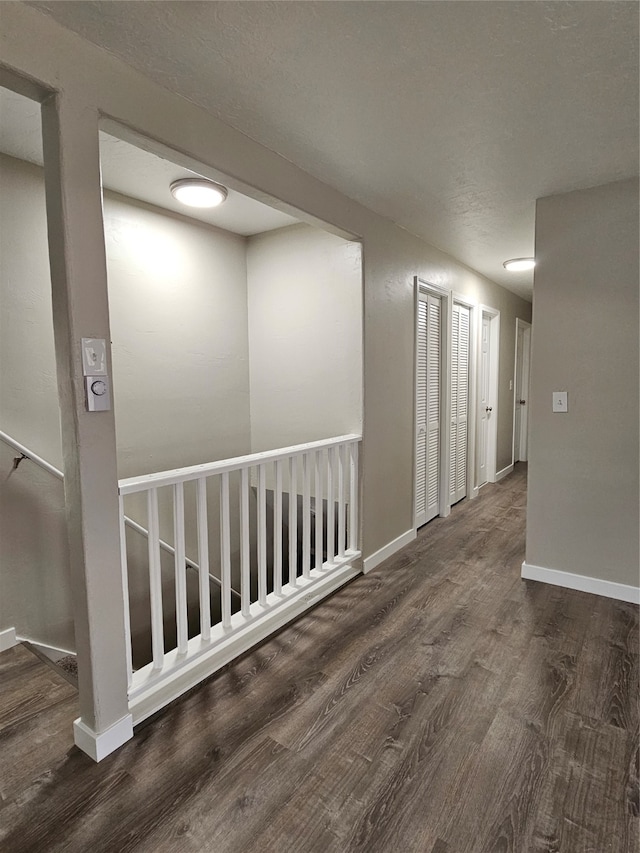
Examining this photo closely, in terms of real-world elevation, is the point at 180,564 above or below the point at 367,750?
above

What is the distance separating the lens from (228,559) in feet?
7.06

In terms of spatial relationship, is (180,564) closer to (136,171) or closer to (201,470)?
(201,470)

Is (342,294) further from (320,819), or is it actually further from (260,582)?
(320,819)

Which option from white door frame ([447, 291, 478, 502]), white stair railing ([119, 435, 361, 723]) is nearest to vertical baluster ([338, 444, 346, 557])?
white stair railing ([119, 435, 361, 723])

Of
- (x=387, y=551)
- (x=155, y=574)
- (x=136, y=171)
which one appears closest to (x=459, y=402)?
(x=387, y=551)

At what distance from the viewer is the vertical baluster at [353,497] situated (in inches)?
115

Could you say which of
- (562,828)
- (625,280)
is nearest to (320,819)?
(562,828)

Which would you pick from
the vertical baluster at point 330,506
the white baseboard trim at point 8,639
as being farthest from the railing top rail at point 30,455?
the vertical baluster at point 330,506

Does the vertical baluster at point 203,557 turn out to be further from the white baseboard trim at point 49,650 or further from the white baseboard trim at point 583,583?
the white baseboard trim at point 583,583

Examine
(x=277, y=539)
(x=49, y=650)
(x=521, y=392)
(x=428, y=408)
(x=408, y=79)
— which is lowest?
(x=49, y=650)

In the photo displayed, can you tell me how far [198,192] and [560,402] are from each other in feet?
7.89

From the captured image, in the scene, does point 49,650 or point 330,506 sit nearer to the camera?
point 49,650

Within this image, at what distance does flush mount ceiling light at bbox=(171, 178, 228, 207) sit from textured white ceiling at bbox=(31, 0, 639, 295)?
1.77ft

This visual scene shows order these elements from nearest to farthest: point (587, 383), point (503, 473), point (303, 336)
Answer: point (587, 383) < point (303, 336) < point (503, 473)
